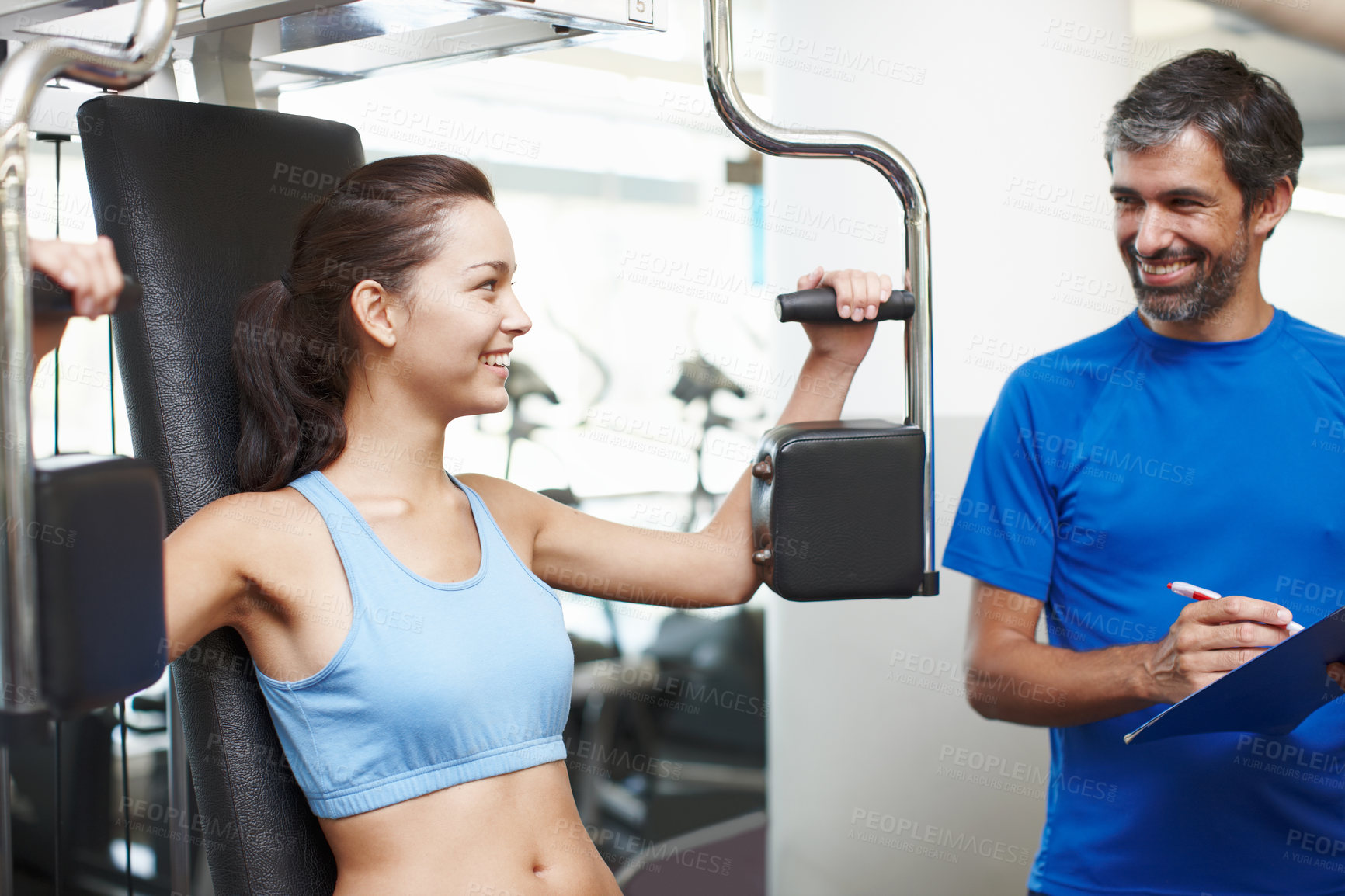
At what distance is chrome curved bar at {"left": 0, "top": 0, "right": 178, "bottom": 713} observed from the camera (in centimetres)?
67

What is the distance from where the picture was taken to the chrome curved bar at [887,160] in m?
1.12

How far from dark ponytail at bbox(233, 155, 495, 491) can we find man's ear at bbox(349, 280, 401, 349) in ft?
0.03

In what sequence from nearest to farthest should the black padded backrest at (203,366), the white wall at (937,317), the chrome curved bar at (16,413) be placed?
the chrome curved bar at (16,413)
the black padded backrest at (203,366)
the white wall at (937,317)

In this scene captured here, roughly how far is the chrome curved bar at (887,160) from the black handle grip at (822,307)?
0.01 meters

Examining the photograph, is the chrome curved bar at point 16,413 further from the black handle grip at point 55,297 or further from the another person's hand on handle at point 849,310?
the another person's hand on handle at point 849,310

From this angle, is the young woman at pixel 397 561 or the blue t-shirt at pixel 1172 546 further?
the blue t-shirt at pixel 1172 546

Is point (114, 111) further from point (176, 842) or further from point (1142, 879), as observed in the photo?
point (1142, 879)

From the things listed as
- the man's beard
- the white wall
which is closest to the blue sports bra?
the man's beard

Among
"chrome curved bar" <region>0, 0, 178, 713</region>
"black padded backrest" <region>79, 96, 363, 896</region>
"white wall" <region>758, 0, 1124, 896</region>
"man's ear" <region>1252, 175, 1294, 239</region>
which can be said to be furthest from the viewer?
"white wall" <region>758, 0, 1124, 896</region>

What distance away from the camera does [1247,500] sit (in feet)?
4.59

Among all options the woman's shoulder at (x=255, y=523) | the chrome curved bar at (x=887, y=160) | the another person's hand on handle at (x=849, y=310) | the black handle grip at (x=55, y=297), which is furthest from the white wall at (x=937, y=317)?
the black handle grip at (x=55, y=297)

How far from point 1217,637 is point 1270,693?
0.10 meters

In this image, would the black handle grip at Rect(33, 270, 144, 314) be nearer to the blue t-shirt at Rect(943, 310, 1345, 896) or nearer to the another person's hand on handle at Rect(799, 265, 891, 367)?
the another person's hand on handle at Rect(799, 265, 891, 367)

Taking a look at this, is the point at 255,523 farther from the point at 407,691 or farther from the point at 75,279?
the point at 75,279
